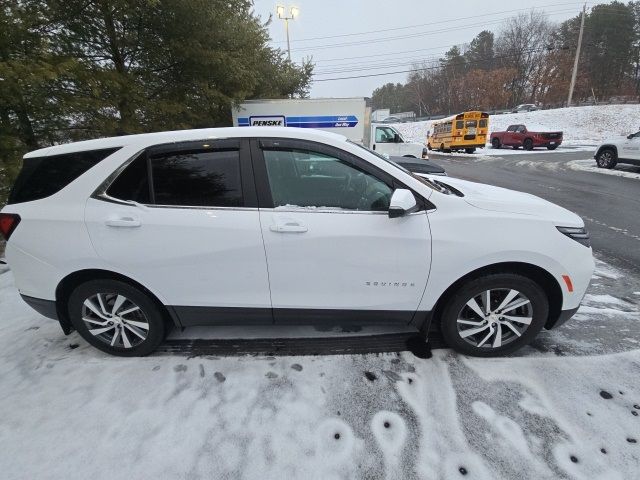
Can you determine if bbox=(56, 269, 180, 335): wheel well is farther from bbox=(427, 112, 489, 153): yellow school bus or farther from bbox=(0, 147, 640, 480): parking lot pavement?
bbox=(427, 112, 489, 153): yellow school bus

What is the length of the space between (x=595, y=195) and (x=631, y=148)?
18.7 ft

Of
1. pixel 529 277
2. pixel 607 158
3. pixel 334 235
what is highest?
pixel 334 235

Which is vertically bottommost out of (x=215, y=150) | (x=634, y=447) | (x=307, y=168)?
(x=634, y=447)

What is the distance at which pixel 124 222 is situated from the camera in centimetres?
237

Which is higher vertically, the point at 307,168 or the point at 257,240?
the point at 307,168

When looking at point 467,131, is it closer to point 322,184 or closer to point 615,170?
point 615,170

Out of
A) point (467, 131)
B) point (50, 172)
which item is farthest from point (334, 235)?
point (467, 131)

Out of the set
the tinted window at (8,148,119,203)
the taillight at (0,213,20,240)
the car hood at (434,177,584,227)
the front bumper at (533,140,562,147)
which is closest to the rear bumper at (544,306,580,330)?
the car hood at (434,177,584,227)

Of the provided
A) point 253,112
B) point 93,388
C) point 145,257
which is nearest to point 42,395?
point 93,388

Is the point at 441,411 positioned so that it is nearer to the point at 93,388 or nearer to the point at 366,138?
the point at 93,388

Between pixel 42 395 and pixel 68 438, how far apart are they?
1.88 ft

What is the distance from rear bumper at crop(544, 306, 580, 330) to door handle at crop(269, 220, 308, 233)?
6.56ft

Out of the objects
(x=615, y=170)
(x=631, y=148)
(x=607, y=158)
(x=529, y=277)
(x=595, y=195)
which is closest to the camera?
(x=529, y=277)

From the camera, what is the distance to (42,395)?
2412 millimetres
